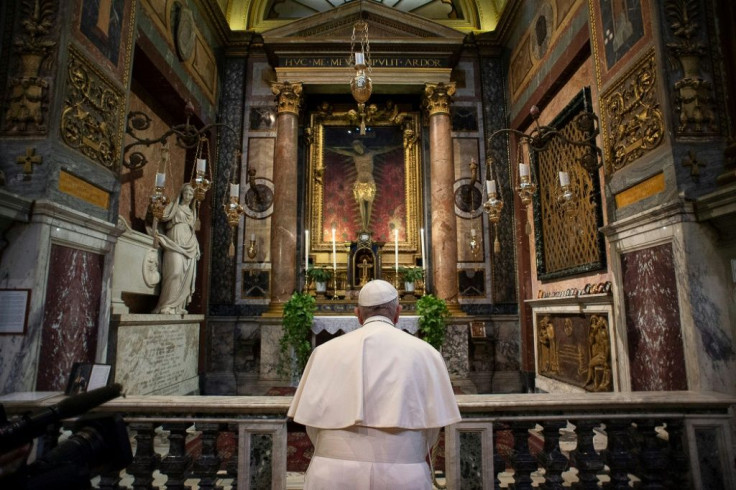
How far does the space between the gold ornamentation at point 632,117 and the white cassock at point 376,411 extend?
3710 millimetres

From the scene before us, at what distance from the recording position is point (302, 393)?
89.7 inches

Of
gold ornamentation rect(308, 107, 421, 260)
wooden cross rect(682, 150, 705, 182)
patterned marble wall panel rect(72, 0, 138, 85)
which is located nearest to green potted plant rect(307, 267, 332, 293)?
gold ornamentation rect(308, 107, 421, 260)

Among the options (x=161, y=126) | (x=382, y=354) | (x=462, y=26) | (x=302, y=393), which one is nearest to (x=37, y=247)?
(x=302, y=393)

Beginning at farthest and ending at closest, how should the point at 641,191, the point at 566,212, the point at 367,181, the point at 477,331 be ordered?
1. the point at 367,181
2. the point at 477,331
3. the point at 566,212
4. the point at 641,191

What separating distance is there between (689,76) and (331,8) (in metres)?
8.37

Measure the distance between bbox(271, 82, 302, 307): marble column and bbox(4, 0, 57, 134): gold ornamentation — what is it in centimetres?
483

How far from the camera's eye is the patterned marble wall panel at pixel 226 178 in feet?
30.2

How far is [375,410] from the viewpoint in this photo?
2.09 m

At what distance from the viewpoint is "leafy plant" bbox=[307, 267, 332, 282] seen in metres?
8.77

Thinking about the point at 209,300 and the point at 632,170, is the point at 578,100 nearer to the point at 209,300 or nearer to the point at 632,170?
the point at 632,170

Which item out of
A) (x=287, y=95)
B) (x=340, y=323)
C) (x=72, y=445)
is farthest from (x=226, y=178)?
(x=72, y=445)

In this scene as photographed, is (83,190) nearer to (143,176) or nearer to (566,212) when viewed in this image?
(143,176)

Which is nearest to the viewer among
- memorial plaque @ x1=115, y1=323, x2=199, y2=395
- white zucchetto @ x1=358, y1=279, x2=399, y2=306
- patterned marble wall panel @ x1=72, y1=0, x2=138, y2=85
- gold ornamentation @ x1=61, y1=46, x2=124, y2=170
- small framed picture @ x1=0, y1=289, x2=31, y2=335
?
white zucchetto @ x1=358, y1=279, x2=399, y2=306

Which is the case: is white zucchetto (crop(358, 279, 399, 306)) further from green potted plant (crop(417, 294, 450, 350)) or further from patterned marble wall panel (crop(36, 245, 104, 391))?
green potted plant (crop(417, 294, 450, 350))
